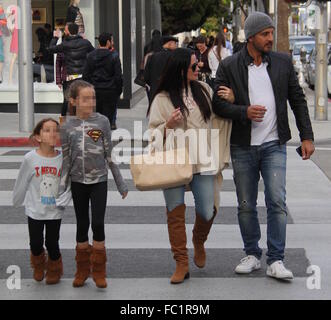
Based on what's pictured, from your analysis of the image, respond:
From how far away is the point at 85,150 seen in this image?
6547 millimetres

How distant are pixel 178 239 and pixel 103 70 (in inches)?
347

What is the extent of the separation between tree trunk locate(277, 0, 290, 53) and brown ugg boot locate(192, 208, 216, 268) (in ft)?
81.6

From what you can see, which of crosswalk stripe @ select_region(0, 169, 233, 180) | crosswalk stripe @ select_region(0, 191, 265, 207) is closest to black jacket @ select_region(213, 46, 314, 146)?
crosswalk stripe @ select_region(0, 191, 265, 207)

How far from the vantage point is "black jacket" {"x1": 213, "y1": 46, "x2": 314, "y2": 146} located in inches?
267

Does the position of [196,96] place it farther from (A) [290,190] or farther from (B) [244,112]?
(A) [290,190]

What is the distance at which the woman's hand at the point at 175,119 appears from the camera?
6.62m

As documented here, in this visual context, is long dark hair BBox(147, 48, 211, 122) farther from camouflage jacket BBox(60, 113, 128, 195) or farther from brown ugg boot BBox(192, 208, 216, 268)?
brown ugg boot BBox(192, 208, 216, 268)

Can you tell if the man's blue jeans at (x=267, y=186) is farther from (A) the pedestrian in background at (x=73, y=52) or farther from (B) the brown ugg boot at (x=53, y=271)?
(A) the pedestrian in background at (x=73, y=52)

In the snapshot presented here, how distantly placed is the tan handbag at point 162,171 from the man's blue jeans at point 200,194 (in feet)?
0.40

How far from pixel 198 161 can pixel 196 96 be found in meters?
0.46

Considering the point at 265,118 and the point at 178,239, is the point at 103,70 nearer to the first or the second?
the point at 265,118

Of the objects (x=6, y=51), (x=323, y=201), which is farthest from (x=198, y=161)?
(x=6, y=51)


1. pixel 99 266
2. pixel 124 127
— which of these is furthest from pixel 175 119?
pixel 124 127

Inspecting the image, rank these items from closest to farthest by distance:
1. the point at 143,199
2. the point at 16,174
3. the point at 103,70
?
the point at 143,199
the point at 16,174
the point at 103,70
